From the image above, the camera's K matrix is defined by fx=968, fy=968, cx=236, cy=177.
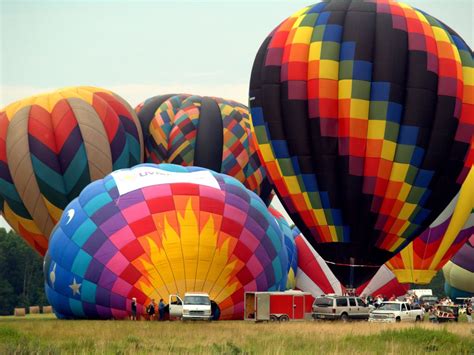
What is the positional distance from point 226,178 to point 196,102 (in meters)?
17.7

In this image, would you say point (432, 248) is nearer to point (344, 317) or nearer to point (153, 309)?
point (344, 317)

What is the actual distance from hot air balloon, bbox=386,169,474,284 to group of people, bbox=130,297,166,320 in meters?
16.3

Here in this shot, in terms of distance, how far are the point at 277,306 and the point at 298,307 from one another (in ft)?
4.11

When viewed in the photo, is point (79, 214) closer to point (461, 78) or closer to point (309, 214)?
point (309, 214)

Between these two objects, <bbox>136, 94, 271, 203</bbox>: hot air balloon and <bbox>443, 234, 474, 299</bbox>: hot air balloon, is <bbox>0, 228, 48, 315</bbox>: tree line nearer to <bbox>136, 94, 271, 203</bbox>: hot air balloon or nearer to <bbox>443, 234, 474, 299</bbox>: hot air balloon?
<bbox>136, 94, 271, 203</bbox>: hot air balloon

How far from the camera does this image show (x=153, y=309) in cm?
2723

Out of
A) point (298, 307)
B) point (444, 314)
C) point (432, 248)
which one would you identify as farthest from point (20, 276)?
point (444, 314)

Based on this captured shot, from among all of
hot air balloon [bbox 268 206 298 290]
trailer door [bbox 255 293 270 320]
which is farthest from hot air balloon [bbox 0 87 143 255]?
trailer door [bbox 255 293 270 320]

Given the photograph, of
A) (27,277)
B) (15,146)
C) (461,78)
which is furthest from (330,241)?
(27,277)

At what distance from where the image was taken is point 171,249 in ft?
91.6

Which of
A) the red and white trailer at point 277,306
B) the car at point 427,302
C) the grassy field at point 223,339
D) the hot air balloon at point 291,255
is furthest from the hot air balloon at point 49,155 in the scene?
the car at point 427,302

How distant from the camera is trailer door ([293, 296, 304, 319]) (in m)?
30.7

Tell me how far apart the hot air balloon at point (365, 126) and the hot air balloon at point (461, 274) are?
20021 millimetres

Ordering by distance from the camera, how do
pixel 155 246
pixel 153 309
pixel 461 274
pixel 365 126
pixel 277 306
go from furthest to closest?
pixel 461 274, pixel 365 126, pixel 277 306, pixel 155 246, pixel 153 309
